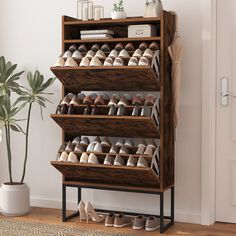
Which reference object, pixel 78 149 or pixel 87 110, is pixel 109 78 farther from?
pixel 78 149

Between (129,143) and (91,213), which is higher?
(129,143)

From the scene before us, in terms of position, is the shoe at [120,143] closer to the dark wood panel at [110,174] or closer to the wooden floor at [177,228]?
the dark wood panel at [110,174]

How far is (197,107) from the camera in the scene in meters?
4.42

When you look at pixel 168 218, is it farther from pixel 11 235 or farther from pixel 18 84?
pixel 18 84

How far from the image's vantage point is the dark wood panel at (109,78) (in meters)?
4.09

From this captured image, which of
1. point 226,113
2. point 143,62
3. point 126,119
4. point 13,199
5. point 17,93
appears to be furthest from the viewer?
point 17,93

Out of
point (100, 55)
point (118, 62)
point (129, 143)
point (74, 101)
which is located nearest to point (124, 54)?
point (118, 62)

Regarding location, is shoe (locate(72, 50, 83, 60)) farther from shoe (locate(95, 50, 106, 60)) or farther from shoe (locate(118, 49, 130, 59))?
shoe (locate(118, 49, 130, 59))

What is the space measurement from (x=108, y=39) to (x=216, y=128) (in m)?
1.13

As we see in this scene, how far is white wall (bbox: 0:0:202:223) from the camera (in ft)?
14.5

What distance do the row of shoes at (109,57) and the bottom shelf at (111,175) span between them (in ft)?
2.57

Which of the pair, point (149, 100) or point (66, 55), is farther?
point (66, 55)

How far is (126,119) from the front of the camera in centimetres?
410

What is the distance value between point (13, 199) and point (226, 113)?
1.94 m
